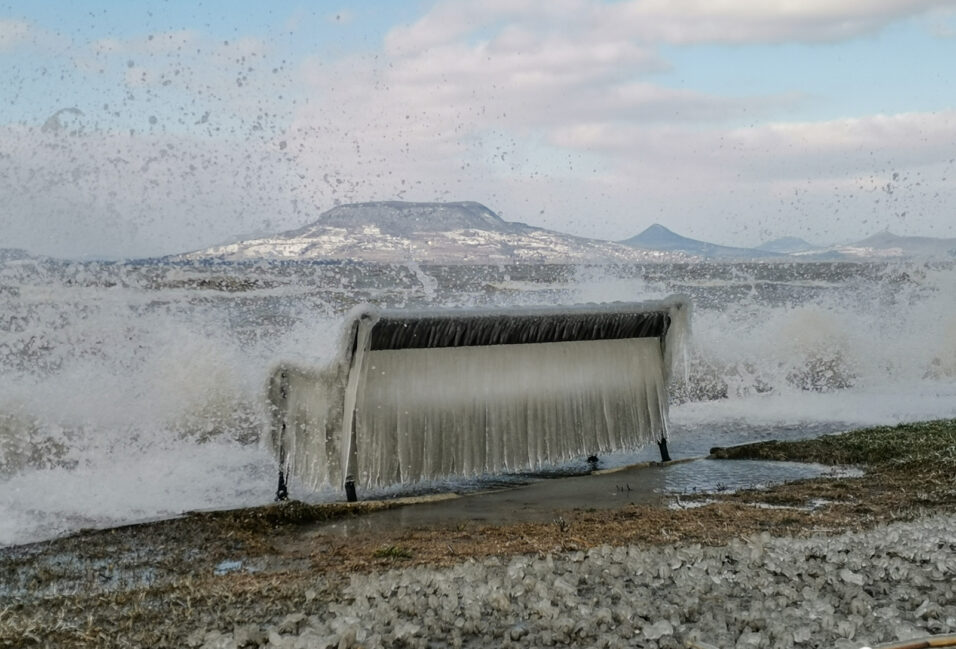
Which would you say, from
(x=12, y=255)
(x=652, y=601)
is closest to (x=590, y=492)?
(x=652, y=601)

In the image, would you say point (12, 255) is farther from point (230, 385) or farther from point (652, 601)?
point (652, 601)

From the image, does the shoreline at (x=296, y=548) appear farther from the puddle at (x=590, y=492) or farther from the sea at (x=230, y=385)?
the sea at (x=230, y=385)

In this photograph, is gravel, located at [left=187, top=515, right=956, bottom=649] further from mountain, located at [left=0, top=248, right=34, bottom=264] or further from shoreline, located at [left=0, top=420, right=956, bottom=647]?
mountain, located at [left=0, top=248, right=34, bottom=264]

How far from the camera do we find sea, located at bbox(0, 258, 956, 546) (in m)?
7.42

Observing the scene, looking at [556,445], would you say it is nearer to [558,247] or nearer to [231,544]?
[231,544]

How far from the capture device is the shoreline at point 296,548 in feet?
13.6

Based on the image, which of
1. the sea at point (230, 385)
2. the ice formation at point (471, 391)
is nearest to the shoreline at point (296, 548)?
the ice formation at point (471, 391)

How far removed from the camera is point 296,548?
5887 millimetres

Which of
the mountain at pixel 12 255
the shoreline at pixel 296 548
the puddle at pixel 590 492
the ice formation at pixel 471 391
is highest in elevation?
the mountain at pixel 12 255

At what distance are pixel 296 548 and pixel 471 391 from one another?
2.00 m

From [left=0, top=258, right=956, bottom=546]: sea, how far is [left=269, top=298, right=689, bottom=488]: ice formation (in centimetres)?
27

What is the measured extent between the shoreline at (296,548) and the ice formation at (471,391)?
0.51m

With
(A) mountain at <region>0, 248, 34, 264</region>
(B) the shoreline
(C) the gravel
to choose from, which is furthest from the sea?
(C) the gravel

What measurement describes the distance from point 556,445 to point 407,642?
426 cm
